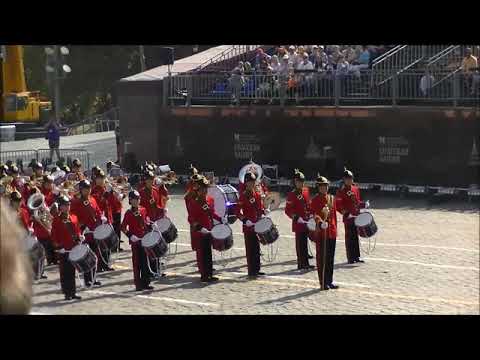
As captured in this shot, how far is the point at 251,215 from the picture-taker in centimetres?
1305

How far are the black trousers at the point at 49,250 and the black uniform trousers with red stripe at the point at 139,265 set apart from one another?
1.80m

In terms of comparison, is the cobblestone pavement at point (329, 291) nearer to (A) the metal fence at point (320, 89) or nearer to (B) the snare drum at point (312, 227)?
(B) the snare drum at point (312, 227)

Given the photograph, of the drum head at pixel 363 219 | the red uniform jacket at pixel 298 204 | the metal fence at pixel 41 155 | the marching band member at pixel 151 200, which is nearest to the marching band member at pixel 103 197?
the marching band member at pixel 151 200

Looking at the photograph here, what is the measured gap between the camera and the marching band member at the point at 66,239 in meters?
11.7

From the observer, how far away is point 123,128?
23797 millimetres

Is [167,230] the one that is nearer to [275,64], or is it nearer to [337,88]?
[337,88]

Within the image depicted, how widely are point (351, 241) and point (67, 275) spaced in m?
3.80

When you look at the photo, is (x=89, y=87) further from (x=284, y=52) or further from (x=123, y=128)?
(x=284, y=52)

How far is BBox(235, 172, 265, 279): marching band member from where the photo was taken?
42.6 ft

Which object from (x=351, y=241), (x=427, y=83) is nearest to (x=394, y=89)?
(x=427, y=83)

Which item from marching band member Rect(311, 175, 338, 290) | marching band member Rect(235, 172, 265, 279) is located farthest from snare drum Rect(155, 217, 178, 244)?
marching band member Rect(311, 175, 338, 290)

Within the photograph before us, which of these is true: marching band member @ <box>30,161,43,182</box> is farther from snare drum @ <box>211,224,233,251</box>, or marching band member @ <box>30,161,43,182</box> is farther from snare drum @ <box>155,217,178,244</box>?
snare drum @ <box>211,224,233,251</box>
